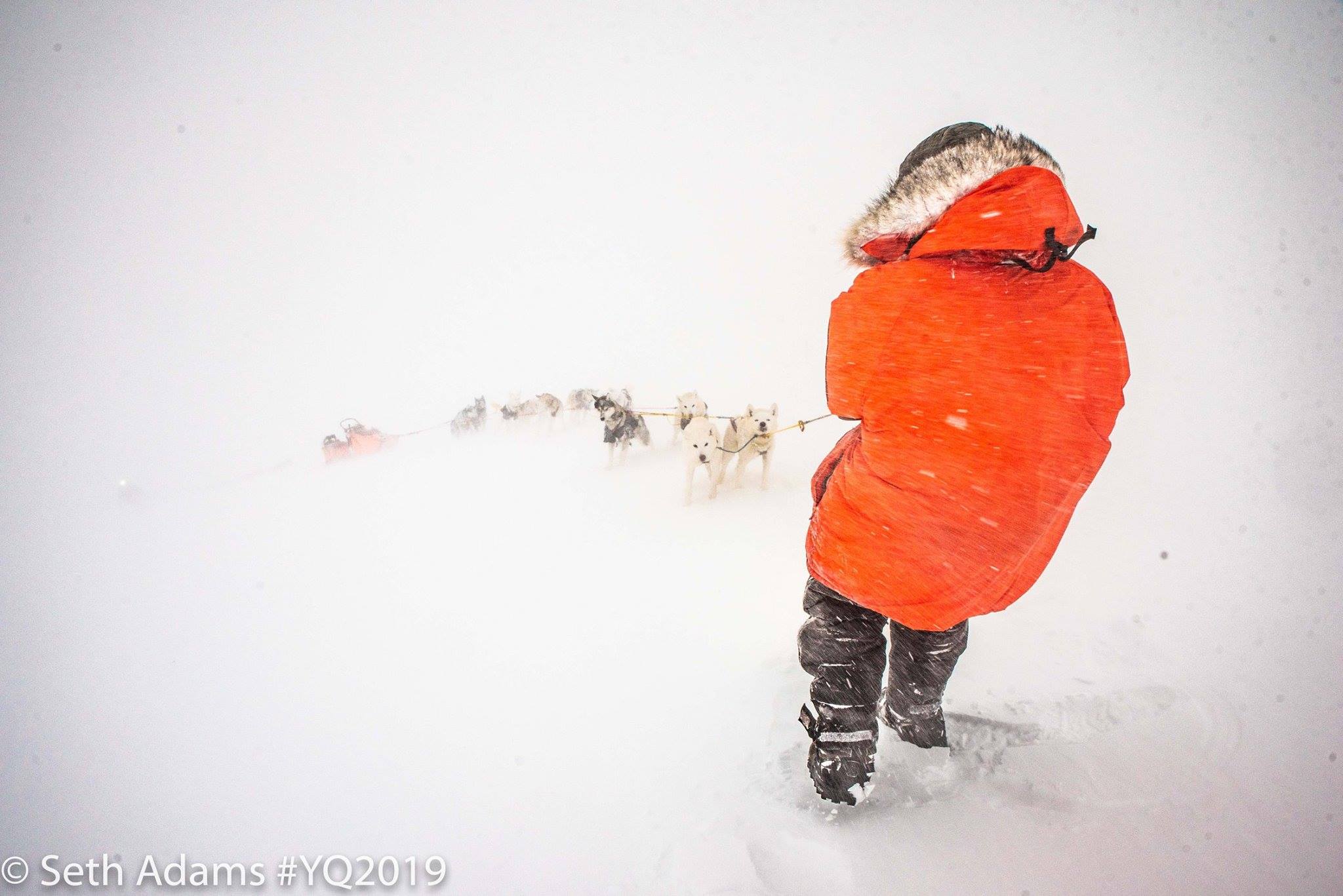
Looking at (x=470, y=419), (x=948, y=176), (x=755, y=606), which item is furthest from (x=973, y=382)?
(x=470, y=419)

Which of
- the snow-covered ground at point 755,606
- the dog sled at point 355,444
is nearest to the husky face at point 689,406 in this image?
the snow-covered ground at point 755,606

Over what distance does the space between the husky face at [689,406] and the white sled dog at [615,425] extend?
1.51 ft

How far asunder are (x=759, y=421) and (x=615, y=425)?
Result: 1543 mm

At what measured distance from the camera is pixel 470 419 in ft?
22.6

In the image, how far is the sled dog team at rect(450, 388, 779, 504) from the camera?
12.0ft

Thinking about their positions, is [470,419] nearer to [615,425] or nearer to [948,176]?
[615,425]

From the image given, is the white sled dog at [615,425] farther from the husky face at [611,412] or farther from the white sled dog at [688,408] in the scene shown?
the white sled dog at [688,408]

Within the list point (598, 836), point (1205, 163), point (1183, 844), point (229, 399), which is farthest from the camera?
point (229, 399)

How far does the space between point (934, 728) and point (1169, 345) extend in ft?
12.9

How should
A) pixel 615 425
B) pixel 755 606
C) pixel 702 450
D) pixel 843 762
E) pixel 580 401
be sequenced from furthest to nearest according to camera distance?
pixel 580 401 → pixel 615 425 → pixel 702 450 → pixel 755 606 → pixel 843 762

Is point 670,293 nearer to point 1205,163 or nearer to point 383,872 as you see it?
point 1205,163

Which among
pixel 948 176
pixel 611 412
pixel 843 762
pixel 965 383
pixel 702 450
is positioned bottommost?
pixel 843 762

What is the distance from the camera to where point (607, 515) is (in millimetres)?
3393

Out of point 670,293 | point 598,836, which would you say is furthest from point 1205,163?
point 670,293
